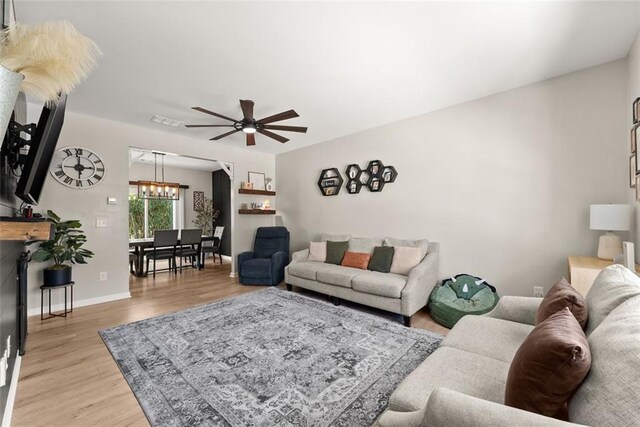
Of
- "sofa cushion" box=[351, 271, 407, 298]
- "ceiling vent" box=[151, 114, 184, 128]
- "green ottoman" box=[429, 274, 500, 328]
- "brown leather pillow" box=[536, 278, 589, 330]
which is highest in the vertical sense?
"ceiling vent" box=[151, 114, 184, 128]

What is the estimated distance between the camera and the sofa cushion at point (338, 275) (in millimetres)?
3408

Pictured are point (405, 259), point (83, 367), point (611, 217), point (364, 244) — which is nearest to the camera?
point (83, 367)

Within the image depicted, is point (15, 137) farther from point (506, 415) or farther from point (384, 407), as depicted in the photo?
point (384, 407)

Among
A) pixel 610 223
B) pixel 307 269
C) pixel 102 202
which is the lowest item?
pixel 307 269

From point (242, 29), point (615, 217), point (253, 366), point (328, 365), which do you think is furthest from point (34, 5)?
point (615, 217)

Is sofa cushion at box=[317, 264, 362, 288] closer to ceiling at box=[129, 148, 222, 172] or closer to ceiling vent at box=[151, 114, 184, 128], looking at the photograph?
ceiling vent at box=[151, 114, 184, 128]

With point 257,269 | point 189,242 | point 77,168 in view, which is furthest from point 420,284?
point 189,242

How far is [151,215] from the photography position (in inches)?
293

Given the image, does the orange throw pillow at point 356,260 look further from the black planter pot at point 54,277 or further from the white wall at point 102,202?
the black planter pot at point 54,277

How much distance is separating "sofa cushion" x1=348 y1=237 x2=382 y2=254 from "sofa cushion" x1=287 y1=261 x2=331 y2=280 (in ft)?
1.62

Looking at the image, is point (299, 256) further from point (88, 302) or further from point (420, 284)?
point (88, 302)

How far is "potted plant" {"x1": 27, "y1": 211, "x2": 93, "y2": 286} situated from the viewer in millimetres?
3068

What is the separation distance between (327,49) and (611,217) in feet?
9.11

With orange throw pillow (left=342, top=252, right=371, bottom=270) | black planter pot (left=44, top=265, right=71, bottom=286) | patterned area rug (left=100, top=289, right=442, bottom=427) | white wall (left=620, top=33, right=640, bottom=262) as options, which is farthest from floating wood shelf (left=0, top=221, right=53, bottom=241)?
white wall (left=620, top=33, right=640, bottom=262)
